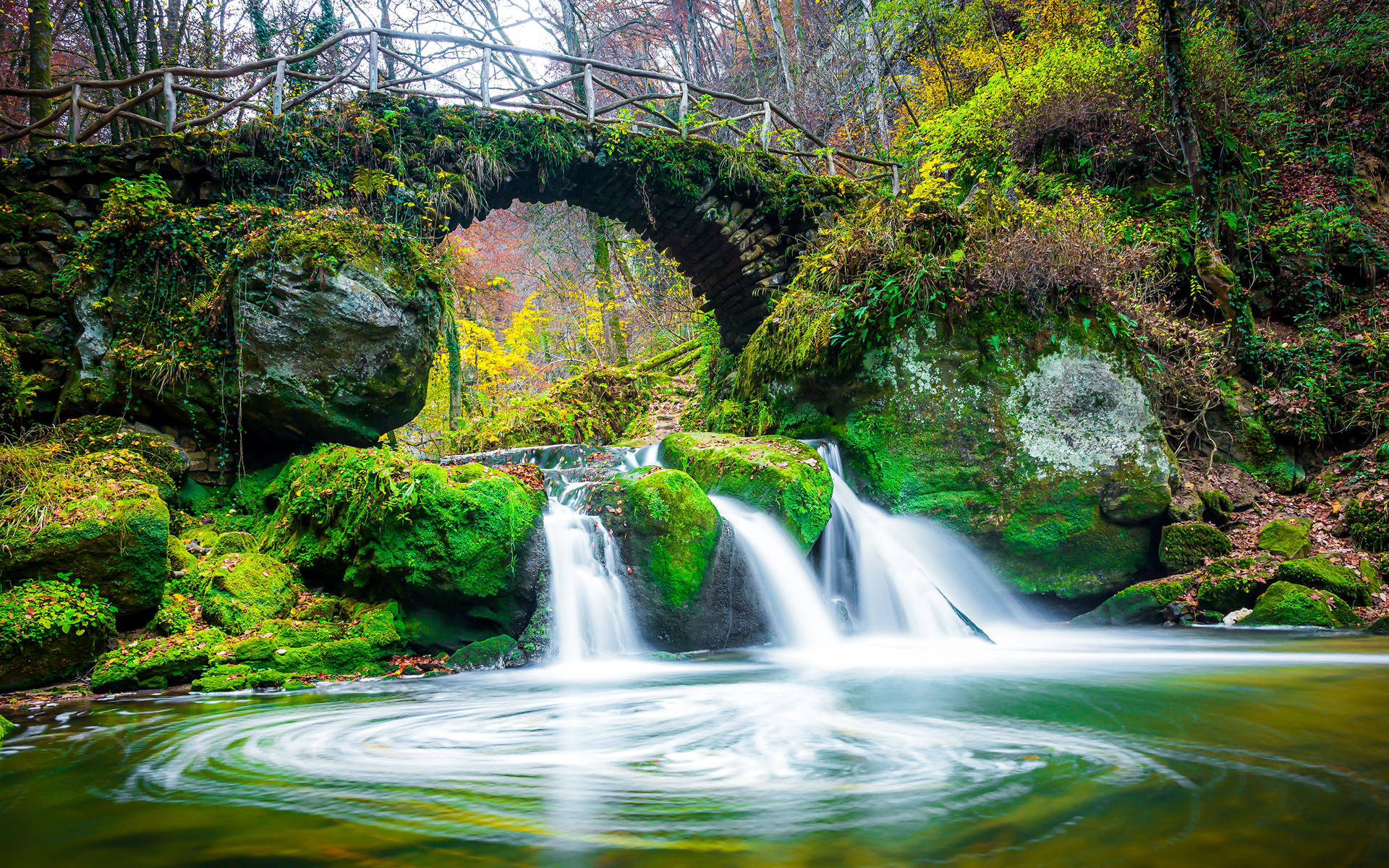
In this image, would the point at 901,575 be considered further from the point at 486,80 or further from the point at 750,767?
the point at 486,80

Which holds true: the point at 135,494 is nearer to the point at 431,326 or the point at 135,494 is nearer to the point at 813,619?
the point at 431,326

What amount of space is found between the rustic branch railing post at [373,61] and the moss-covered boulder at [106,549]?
20.5ft

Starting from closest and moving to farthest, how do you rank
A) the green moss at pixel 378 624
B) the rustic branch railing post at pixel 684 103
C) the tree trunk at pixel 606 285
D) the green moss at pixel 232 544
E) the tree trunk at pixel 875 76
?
the green moss at pixel 378 624 → the green moss at pixel 232 544 → the rustic branch railing post at pixel 684 103 → the tree trunk at pixel 606 285 → the tree trunk at pixel 875 76

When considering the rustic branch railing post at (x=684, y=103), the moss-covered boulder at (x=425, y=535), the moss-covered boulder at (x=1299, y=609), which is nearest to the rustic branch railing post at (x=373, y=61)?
the rustic branch railing post at (x=684, y=103)

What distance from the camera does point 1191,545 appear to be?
682cm

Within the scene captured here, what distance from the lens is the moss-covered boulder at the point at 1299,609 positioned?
5629 mm

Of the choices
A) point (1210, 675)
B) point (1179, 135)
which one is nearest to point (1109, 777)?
point (1210, 675)

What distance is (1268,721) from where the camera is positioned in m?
2.46

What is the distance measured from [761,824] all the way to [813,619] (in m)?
4.46

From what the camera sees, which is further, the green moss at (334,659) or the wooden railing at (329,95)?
the wooden railing at (329,95)

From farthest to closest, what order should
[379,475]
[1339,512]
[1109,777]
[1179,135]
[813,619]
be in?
[1179,135] → [1339,512] → [813,619] → [379,475] → [1109,777]

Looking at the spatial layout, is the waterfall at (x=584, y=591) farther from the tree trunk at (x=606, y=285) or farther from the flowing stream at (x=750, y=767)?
the tree trunk at (x=606, y=285)

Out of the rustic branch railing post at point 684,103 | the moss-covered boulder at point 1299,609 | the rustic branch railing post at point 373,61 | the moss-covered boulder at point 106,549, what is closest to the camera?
the moss-covered boulder at point 106,549

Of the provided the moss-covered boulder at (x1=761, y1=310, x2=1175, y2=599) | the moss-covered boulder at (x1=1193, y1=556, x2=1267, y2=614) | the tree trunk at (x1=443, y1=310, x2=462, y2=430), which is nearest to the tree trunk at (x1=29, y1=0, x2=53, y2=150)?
the tree trunk at (x1=443, y1=310, x2=462, y2=430)
